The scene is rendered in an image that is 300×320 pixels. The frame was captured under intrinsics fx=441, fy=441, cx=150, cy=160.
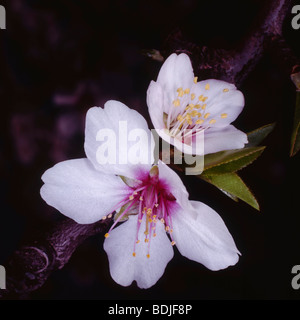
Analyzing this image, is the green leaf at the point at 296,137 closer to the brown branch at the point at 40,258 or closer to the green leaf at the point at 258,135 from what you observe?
the green leaf at the point at 258,135

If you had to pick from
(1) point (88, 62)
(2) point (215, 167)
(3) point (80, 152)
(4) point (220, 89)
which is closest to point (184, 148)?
(2) point (215, 167)

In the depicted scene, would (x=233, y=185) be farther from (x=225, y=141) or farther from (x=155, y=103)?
(x=155, y=103)

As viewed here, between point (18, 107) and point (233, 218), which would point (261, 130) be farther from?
point (18, 107)
